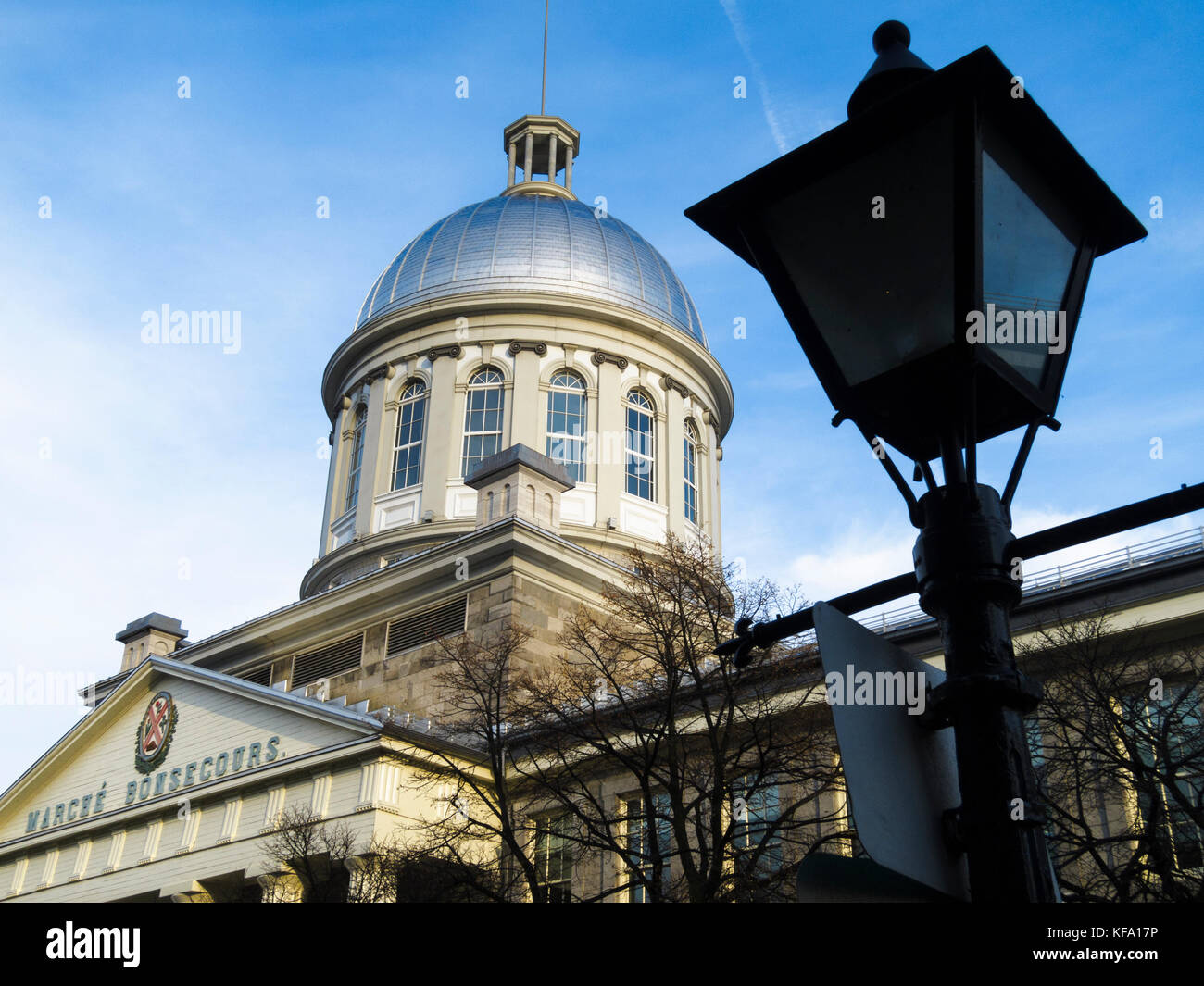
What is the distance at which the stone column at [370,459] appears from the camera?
1615 inches

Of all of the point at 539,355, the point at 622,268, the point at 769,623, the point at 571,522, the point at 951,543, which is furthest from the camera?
the point at 622,268

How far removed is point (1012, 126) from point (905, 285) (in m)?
0.51

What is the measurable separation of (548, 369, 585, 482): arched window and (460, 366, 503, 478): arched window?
165 cm

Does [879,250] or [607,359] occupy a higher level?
[607,359]

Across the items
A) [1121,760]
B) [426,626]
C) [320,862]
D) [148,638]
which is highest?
[148,638]

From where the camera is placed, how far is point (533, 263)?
4438 centimetres

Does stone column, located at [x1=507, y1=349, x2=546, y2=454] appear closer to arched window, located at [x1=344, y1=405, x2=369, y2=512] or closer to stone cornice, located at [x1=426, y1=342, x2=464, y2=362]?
stone cornice, located at [x1=426, y1=342, x2=464, y2=362]

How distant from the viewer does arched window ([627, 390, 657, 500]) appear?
40.8 metres

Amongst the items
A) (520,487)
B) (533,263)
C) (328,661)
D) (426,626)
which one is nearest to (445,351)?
(533,263)

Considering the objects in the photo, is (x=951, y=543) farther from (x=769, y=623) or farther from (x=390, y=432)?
(x=390, y=432)

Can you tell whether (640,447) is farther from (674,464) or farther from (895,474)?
(895,474)

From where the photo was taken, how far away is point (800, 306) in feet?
11.7

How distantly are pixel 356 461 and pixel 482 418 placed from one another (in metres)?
5.41
